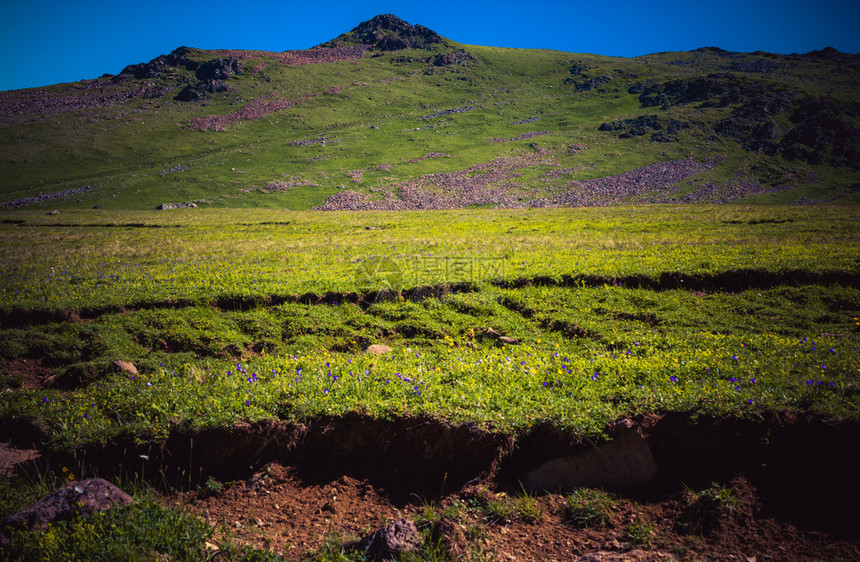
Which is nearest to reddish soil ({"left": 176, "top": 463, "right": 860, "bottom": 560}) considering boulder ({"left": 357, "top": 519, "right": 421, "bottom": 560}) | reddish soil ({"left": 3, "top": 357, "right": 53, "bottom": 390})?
boulder ({"left": 357, "top": 519, "right": 421, "bottom": 560})

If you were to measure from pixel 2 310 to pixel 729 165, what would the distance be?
117348mm

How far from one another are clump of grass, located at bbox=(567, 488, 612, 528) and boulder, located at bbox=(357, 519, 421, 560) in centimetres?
218

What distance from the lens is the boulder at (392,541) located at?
4.43m

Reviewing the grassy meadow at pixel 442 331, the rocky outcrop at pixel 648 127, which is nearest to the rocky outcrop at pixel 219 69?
the rocky outcrop at pixel 648 127

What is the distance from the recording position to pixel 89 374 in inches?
359

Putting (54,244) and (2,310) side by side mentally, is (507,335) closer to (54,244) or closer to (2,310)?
(2,310)

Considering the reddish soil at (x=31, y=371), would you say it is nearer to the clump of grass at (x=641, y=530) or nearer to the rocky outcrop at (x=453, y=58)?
the clump of grass at (x=641, y=530)

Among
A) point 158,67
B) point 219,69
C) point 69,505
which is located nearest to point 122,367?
point 69,505

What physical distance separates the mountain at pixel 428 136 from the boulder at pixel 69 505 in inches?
2968

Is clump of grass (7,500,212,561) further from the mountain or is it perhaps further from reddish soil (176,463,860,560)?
the mountain

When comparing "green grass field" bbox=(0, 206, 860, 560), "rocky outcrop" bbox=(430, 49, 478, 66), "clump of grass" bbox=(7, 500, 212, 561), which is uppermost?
"rocky outcrop" bbox=(430, 49, 478, 66)

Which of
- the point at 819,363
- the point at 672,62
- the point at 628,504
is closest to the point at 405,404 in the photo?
the point at 628,504

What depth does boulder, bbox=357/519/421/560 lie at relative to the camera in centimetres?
443

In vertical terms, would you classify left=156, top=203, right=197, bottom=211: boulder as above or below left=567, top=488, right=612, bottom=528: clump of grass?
above
